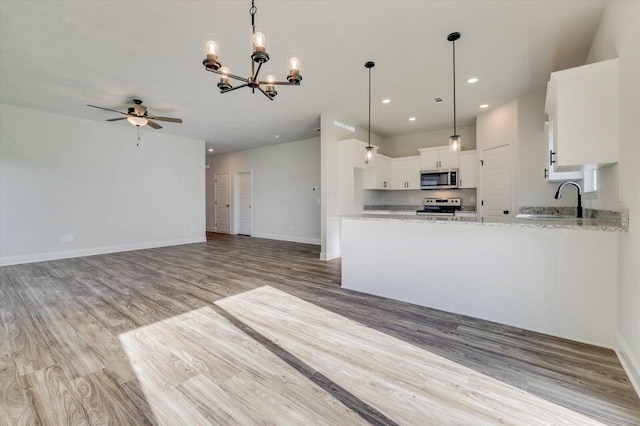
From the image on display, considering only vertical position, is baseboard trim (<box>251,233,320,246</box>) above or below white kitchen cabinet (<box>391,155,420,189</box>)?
below

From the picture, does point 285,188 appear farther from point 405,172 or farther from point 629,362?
point 629,362

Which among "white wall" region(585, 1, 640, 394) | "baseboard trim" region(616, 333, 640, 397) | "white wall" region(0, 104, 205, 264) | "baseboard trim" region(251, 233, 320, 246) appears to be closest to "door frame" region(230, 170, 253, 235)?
"baseboard trim" region(251, 233, 320, 246)

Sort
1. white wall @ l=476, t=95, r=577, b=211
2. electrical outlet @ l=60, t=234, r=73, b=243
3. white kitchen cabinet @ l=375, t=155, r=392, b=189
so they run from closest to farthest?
white wall @ l=476, t=95, r=577, b=211 < electrical outlet @ l=60, t=234, r=73, b=243 < white kitchen cabinet @ l=375, t=155, r=392, b=189

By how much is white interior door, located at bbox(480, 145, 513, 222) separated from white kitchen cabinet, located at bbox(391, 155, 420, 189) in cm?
150

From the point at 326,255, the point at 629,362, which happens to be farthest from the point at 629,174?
the point at 326,255

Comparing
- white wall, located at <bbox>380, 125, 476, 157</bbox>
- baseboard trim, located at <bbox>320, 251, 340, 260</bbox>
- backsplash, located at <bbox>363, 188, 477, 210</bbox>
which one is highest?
white wall, located at <bbox>380, 125, 476, 157</bbox>

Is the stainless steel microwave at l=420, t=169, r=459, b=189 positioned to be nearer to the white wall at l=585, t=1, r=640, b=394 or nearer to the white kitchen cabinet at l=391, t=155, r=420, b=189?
the white kitchen cabinet at l=391, t=155, r=420, b=189

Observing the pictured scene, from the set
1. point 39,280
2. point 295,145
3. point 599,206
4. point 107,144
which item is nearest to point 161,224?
point 107,144

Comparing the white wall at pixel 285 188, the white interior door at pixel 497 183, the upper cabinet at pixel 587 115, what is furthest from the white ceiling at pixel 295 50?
the white wall at pixel 285 188

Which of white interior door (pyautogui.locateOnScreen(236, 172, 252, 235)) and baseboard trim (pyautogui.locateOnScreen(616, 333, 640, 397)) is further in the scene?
white interior door (pyautogui.locateOnScreen(236, 172, 252, 235))

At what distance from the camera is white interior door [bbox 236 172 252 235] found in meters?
9.16

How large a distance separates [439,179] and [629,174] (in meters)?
4.27

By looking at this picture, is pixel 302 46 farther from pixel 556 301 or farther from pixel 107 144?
pixel 107 144

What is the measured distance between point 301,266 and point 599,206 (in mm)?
3953
